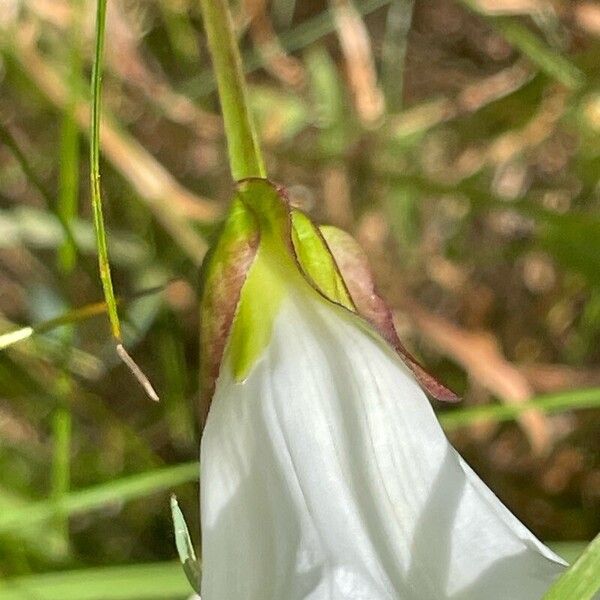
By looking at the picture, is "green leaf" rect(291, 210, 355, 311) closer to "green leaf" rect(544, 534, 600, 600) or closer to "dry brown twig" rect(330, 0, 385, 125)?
"green leaf" rect(544, 534, 600, 600)

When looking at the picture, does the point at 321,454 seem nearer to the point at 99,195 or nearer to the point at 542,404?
the point at 99,195

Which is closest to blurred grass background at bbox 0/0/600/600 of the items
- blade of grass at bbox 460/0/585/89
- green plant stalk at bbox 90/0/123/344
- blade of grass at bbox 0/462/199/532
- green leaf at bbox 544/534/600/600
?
blade of grass at bbox 460/0/585/89

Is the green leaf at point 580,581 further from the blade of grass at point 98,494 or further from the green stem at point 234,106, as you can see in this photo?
the blade of grass at point 98,494

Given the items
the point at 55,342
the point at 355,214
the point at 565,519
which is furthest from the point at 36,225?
the point at 565,519

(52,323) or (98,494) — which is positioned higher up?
(52,323)

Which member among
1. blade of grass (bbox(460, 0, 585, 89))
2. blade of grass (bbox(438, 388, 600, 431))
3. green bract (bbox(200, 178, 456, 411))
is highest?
blade of grass (bbox(460, 0, 585, 89))

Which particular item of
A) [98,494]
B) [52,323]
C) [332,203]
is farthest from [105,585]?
[332,203]
